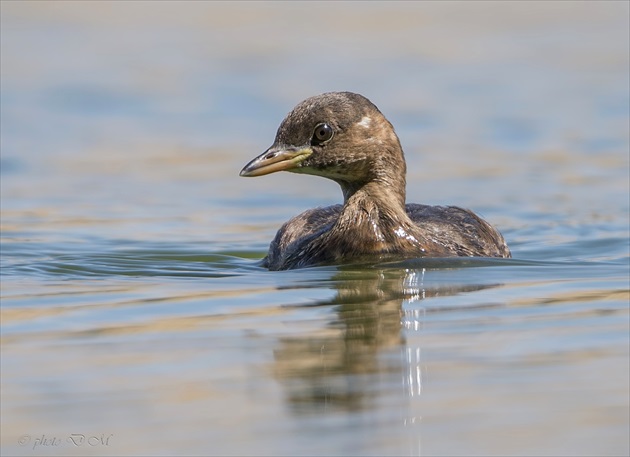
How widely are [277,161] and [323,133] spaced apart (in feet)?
1.13

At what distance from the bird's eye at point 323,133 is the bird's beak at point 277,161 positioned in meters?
0.09

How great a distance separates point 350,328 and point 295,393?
54.5 inches

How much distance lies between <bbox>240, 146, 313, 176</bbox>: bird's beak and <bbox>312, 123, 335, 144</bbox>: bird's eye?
91mm

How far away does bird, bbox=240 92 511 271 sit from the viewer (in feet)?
30.9

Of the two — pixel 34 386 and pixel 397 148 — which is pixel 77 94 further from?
pixel 34 386

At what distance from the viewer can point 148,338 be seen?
6719 millimetres

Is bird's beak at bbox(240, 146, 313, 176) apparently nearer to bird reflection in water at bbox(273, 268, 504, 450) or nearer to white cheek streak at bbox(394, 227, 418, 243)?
white cheek streak at bbox(394, 227, 418, 243)

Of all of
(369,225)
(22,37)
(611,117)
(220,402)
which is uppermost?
(22,37)

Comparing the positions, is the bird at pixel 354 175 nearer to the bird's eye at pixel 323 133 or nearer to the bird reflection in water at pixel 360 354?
the bird's eye at pixel 323 133

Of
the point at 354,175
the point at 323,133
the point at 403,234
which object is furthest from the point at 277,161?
the point at 403,234

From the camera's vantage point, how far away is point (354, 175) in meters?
9.76

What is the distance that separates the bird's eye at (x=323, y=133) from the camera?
9.49 m

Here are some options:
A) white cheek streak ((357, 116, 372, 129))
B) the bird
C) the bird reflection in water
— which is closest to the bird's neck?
the bird

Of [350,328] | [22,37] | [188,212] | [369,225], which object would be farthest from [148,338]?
[22,37]
